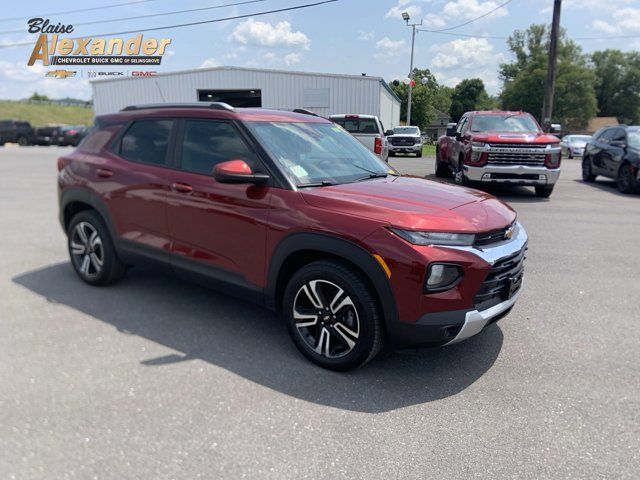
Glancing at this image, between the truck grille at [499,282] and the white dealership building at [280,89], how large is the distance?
1185 inches

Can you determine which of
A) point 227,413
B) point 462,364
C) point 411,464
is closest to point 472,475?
point 411,464

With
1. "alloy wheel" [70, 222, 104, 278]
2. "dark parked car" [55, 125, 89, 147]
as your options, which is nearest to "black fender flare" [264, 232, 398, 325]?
"alloy wheel" [70, 222, 104, 278]

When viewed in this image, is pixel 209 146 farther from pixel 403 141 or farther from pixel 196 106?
pixel 403 141

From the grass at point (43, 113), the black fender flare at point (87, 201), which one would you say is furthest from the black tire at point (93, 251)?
the grass at point (43, 113)

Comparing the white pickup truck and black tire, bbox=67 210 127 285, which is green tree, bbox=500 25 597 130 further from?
black tire, bbox=67 210 127 285

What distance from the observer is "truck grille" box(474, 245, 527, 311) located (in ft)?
10.1

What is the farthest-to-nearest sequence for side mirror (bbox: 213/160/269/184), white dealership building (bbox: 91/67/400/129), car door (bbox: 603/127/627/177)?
white dealership building (bbox: 91/67/400/129)
car door (bbox: 603/127/627/177)
side mirror (bbox: 213/160/269/184)

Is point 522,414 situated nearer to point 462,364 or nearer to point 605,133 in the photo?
point 462,364

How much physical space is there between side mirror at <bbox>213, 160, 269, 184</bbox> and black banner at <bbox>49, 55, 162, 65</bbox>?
34.6 meters

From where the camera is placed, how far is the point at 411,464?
97.3 inches

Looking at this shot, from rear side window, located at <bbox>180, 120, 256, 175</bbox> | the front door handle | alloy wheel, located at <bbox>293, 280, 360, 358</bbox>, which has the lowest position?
alloy wheel, located at <bbox>293, 280, 360, 358</bbox>

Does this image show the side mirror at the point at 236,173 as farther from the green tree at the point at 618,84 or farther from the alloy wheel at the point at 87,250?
the green tree at the point at 618,84

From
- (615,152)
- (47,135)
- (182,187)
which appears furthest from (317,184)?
(47,135)

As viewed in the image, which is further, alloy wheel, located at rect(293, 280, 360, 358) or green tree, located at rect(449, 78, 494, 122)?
green tree, located at rect(449, 78, 494, 122)
